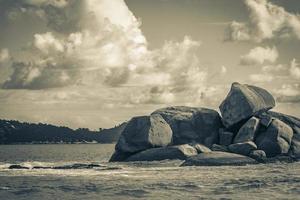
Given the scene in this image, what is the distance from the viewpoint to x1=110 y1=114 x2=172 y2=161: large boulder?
58469 mm

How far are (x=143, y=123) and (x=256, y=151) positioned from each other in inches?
509

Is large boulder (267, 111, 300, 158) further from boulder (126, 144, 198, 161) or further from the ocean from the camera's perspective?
the ocean

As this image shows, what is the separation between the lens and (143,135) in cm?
5850

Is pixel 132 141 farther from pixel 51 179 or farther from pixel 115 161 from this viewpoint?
pixel 51 179

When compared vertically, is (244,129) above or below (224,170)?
above

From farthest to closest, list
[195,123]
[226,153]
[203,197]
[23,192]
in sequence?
[195,123] < [226,153] < [23,192] < [203,197]

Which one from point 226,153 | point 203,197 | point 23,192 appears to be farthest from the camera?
point 226,153

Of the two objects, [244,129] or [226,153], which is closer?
[226,153]

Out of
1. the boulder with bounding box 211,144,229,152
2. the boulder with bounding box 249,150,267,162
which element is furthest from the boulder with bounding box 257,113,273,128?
the boulder with bounding box 249,150,267,162

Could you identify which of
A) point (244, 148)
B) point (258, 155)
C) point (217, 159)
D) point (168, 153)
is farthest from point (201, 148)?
point (217, 159)

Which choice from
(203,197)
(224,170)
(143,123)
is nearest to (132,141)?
(143,123)

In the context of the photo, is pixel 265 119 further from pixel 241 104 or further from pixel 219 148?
pixel 219 148

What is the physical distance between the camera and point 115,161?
61406mm

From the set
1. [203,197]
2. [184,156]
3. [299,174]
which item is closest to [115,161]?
[184,156]
